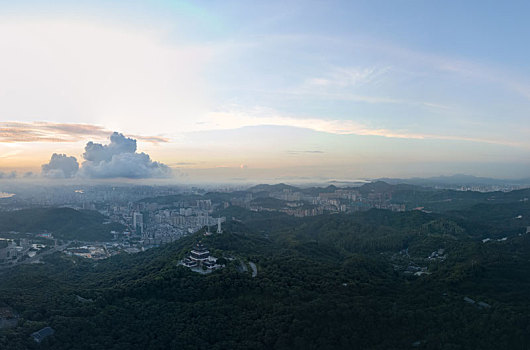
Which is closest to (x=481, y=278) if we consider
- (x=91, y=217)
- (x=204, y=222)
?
(x=204, y=222)

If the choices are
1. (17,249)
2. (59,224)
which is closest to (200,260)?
(17,249)

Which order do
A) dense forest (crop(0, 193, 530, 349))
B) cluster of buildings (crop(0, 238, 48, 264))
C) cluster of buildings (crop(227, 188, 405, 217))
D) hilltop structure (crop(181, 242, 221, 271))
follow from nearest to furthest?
1. dense forest (crop(0, 193, 530, 349))
2. hilltop structure (crop(181, 242, 221, 271))
3. cluster of buildings (crop(0, 238, 48, 264))
4. cluster of buildings (crop(227, 188, 405, 217))

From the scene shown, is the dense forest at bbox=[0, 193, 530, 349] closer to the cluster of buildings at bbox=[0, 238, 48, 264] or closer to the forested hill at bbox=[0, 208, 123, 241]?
the cluster of buildings at bbox=[0, 238, 48, 264]

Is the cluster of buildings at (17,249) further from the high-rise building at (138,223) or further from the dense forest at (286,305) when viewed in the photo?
the high-rise building at (138,223)

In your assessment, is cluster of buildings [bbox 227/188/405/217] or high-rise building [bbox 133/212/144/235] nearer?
high-rise building [bbox 133/212/144/235]

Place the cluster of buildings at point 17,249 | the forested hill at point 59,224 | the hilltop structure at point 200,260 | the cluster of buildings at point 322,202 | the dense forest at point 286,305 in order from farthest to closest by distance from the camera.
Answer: the cluster of buildings at point 322,202
the forested hill at point 59,224
the cluster of buildings at point 17,249
the hilltop structure at point 200,260
the dense forest at point 286,305

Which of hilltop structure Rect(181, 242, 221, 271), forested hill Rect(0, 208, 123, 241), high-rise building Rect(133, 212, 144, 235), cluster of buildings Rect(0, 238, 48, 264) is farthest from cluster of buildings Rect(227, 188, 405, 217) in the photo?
hilltop structure Rect(181, 242, 221, 271)

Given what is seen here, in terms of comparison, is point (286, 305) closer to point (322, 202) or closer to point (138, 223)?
point (138, 223)

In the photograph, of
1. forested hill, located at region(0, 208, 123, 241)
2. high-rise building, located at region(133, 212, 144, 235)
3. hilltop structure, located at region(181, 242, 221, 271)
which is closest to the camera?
hilltop structure, located at region(181, 242, 221, 271)

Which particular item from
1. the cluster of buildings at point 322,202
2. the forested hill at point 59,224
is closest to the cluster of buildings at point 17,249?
the forested hill at point 59,224
